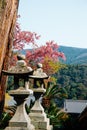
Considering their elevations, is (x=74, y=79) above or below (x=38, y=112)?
below

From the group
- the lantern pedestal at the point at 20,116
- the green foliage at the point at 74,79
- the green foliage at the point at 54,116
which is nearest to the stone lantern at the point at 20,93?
the lantern pedestal at the point at 20,116

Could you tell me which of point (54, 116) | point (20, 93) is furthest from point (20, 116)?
point (54, 116)

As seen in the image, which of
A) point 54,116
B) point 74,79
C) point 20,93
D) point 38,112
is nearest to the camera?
point 20,93

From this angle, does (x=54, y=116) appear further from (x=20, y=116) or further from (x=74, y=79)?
(x=74, y=79)

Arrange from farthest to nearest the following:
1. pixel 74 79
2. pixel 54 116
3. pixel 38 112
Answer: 1. pixel 74 79
2. pixel 54 116
3. pixel 38 112

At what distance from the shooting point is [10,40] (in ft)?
13.9

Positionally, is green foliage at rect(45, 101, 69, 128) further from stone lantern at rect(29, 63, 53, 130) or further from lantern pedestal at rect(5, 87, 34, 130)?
lantern pedestal at rect(5, 87, 34, 130)

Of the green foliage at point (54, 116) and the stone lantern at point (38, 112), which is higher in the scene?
the stone lantern at point (38, 112)

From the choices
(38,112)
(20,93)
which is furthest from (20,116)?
(38,112)

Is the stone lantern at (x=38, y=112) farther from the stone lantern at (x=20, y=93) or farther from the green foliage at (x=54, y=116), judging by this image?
the green foliage at (x=54, y=116)

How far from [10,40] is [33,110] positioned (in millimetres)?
5574

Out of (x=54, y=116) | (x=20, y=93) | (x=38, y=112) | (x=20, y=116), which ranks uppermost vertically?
(x=20, y=93)

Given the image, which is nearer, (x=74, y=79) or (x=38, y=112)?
(x=38, y=112)

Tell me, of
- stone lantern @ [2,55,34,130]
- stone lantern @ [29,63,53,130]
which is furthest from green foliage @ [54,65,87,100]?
stone lantern @ [2,55,34,130]
